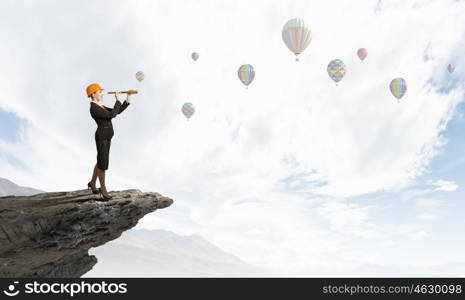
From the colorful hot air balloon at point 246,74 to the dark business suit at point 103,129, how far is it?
59806 millimetres

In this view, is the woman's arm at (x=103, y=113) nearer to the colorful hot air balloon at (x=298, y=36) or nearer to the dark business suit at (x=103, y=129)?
the dark business suit at (x=103, y=129)

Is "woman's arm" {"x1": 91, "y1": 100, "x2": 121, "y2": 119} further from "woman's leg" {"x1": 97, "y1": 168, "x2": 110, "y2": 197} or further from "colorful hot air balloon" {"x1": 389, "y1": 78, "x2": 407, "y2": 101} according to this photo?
"colorful hot air balloon" {"x1": 389, "y1": 78, "x2": 407, "y2": 101}

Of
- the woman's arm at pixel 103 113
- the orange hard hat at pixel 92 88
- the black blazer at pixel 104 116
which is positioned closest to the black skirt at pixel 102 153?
the black blazer at pixel 104 116

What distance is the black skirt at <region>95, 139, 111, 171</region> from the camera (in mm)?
15844

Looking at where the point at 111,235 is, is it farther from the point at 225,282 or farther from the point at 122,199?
the point at 225,282

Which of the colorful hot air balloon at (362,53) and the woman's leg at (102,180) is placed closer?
the woman's leg at (102,180)

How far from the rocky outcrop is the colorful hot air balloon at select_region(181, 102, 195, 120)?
59.2 m

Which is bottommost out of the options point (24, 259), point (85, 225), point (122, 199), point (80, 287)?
point (80, 287)

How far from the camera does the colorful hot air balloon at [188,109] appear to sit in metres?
77.9

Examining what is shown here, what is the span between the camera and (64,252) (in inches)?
750

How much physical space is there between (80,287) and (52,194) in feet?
25.2

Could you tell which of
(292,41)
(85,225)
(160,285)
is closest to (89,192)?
(85,225)

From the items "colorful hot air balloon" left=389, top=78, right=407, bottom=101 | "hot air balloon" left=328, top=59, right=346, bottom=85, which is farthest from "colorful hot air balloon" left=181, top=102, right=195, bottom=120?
"colorful hot air balloon" left=389, top=78, right=407, bottom=101

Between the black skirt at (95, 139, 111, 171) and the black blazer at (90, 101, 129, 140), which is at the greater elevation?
the black blazer at (90, 101, 129, 140)
